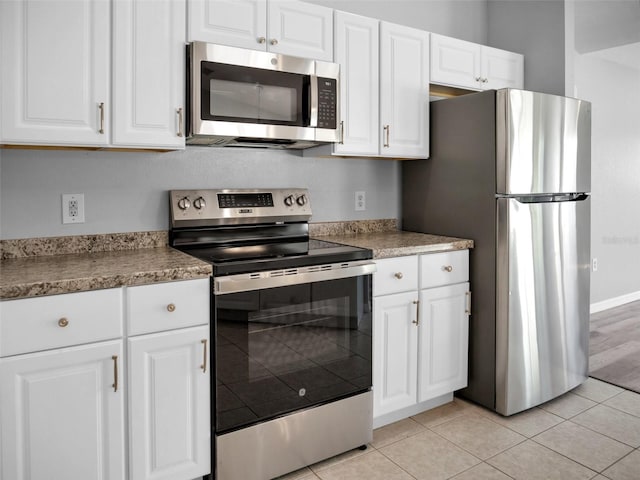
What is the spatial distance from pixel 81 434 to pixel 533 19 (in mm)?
3286

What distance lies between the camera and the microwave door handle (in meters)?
2.30

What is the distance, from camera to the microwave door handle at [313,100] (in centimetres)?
230

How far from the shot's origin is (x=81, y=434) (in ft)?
5.36

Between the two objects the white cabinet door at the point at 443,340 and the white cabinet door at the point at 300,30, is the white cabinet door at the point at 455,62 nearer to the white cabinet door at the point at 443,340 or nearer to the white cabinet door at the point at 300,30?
the white cabinet door at the point at 300,30

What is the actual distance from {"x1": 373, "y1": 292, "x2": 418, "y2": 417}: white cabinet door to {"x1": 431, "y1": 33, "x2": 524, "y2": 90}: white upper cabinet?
1.29 meters

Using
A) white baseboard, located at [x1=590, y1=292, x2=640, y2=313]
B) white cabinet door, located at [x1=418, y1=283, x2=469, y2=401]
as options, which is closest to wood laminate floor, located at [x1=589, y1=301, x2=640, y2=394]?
white baseboard, located at [x1=590, y1=292, x2=640, y2=313]

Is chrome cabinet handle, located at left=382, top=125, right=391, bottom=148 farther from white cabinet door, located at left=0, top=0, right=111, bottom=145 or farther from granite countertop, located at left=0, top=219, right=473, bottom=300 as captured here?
white cabinet door, located at left=0, top=0, right=111, bottom=145

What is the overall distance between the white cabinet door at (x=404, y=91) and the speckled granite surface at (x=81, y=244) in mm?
1244

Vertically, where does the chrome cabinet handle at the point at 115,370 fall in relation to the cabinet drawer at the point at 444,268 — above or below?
below

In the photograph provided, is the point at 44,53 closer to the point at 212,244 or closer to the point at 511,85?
the point at 212,244

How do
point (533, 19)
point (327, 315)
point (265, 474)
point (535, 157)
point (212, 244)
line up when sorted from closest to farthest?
point (265, 474) → point (327, 315) → point (212, 244) → point (535, 157) → point (533, 19)

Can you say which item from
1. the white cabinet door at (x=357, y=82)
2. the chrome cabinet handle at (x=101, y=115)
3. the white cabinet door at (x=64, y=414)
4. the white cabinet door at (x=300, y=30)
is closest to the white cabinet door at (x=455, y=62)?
the white cabinet door at (x=357, y=82)


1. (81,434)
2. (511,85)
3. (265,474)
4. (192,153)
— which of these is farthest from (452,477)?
(511,85)

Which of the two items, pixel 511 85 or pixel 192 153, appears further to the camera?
pixel 511 85
